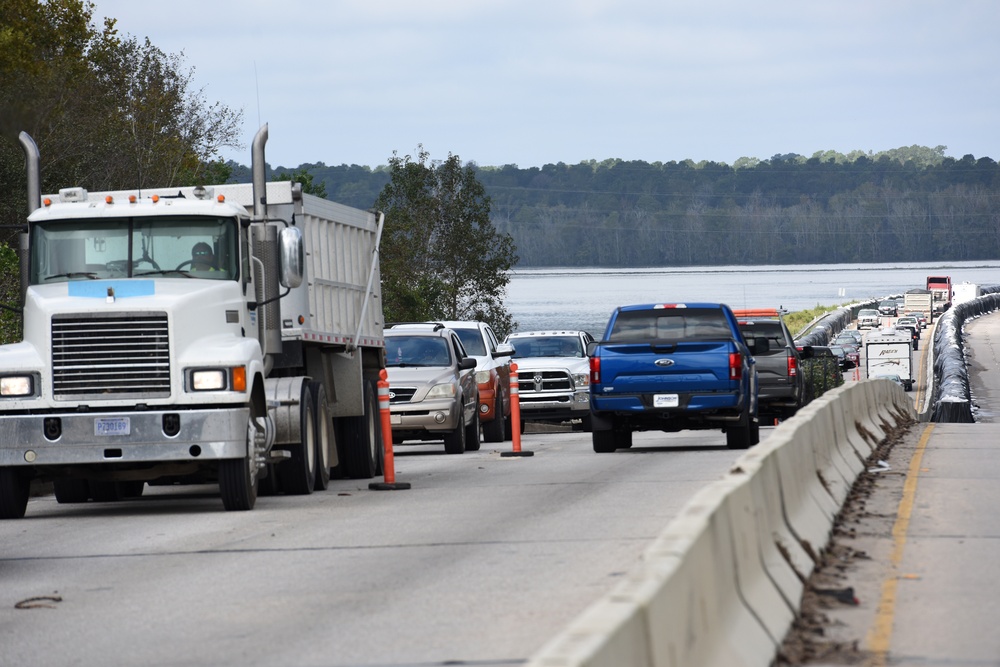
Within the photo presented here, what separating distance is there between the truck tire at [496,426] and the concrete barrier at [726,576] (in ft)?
53.8

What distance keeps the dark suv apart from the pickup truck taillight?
302 inches

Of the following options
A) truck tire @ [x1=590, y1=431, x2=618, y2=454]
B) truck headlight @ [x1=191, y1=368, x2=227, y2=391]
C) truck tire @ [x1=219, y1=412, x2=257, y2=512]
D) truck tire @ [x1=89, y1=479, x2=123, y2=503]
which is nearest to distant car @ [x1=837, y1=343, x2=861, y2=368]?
truck tire @ [x1=590, y1=431, x2=618, y2=454]

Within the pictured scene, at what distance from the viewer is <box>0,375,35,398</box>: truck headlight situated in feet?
50.6

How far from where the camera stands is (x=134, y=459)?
1518 cm

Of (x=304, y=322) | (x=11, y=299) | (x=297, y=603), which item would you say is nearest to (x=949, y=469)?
(x=304, y=322)

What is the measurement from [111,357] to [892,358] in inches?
3710

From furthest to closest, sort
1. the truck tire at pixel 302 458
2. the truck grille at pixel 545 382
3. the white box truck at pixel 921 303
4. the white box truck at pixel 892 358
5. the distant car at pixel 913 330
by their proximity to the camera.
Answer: the white box truck at pixel 921 303, the distant car at pixel 913 330, the white box truck at pixel 892 358, the truck grille at pixel 545 382, the truck tire at pixel 302 458

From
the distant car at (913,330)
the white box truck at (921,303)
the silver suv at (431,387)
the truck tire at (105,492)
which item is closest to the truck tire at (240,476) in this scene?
the truck tire at (105,492)

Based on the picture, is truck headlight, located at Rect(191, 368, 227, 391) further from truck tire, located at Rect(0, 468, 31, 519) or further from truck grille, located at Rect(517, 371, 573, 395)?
truck grille, located at Rect(517, 371, 573, 395)

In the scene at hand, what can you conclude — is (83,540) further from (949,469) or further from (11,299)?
(11,299)

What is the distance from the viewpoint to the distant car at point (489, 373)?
29672 millimetres

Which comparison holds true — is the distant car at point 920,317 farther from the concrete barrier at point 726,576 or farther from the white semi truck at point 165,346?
the concrete barrier at point 726,576

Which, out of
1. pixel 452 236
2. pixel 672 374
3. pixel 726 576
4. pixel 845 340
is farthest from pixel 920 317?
pixel 726 576

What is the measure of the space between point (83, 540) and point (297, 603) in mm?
4537
